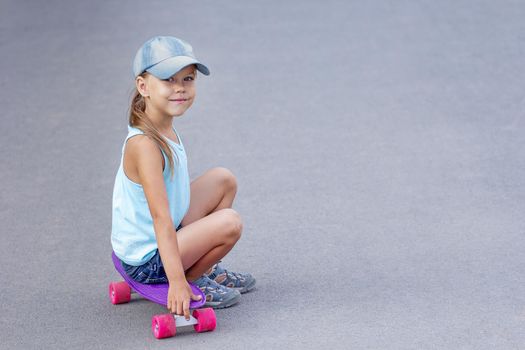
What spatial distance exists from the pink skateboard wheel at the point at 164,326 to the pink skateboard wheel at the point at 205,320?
0.20ft

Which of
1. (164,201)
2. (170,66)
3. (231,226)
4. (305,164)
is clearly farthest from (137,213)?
(305,164)

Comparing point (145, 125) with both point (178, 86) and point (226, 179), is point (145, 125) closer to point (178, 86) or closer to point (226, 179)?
point (178, 86)

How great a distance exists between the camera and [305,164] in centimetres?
346

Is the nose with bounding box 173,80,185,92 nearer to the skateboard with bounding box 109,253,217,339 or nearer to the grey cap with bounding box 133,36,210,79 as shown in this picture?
the grey cap with bounding box 133,36,210,79

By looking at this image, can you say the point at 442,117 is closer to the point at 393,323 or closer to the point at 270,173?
the point at 270,173

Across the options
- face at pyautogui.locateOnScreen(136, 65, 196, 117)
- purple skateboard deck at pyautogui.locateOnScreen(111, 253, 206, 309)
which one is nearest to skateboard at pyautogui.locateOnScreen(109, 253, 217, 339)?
purple skateboard deck at pyautogui.locateOnScreen(111, 253, 206, 309)

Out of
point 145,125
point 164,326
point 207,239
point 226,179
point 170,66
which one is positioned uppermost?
point 170,66

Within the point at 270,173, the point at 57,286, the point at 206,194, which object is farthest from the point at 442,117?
the point at 57,286

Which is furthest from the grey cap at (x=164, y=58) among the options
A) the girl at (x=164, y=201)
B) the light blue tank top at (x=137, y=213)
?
the light blue tank top at (x=137, y=213)

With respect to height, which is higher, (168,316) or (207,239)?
(207,239)

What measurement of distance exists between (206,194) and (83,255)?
19.5 inches

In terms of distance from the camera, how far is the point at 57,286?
8.48ft

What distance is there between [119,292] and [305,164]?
3.90 ft

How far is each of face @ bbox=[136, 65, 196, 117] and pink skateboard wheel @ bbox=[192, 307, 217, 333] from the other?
18.9 inches
